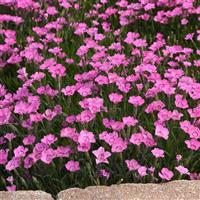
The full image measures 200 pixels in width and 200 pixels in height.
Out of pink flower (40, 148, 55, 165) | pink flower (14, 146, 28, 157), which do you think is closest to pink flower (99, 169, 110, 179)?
pink flower (40, 148, 55, 165)

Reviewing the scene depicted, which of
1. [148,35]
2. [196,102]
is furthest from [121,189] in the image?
[148,35]

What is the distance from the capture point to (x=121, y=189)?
9.44ft

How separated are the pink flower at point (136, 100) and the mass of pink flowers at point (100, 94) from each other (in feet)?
0.05

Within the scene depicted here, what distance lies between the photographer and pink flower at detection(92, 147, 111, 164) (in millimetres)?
2996

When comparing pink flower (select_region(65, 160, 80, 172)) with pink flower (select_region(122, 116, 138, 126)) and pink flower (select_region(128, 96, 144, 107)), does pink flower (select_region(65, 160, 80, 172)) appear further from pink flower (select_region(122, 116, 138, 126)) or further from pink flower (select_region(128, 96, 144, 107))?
pink flower (select_region(128, 96, 144, 107))

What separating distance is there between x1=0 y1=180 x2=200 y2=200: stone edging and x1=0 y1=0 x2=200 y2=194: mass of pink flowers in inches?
4.6

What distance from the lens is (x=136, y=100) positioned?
3303 millimetres

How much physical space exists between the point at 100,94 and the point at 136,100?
11.7 inches

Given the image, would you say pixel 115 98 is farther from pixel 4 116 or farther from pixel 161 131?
pixel 4 116

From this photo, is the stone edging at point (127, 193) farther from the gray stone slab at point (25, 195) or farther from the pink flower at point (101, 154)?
the pink flower at point (101, 154)

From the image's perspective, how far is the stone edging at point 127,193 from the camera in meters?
2.82

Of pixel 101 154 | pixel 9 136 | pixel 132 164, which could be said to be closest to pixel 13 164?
pixel 9 136

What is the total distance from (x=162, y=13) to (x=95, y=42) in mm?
751

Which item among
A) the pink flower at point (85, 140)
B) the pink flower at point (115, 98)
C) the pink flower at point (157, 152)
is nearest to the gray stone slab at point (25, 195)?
the pink flower at point (85, 140)
